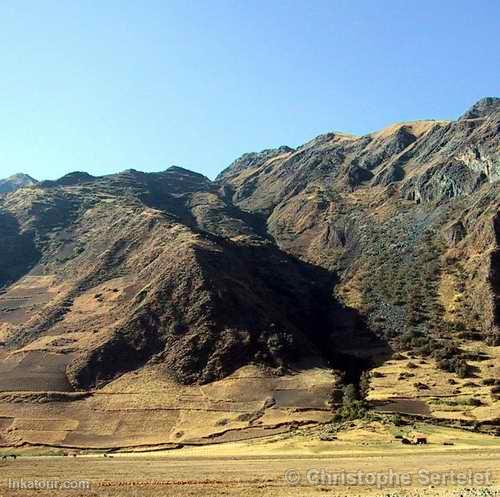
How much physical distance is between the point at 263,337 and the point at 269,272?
32.7 metres

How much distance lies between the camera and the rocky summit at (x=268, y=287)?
76875mm

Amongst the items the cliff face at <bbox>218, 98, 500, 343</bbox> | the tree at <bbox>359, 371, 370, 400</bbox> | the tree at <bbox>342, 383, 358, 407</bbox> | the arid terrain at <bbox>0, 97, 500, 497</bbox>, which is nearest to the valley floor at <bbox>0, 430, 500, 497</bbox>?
the arid terrain at <bbox>0, 97, 500, 497</bbox>

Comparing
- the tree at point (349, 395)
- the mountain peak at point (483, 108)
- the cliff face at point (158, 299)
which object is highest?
the mountain peak at point (483, 108)

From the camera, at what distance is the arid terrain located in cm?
4722

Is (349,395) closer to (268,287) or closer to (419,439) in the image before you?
(419,439)

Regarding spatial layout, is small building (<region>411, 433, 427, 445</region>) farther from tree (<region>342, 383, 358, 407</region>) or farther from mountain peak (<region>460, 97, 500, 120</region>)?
mountain peak (<region>460, 97, 500, 120</region>)

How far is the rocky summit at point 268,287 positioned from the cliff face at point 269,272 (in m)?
0.32

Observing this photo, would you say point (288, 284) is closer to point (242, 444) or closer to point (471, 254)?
point (471, 254)

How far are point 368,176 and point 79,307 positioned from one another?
9568 cm

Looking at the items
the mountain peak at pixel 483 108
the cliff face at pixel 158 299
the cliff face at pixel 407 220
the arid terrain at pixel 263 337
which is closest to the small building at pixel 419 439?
the arid terrain at pixel 263 337

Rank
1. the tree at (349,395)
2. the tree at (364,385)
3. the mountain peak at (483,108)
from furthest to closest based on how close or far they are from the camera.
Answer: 1. the mountain peak at (483,108)
2. the tree at (364,385)
3. the tree at (349,395)

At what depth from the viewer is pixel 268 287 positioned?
107m

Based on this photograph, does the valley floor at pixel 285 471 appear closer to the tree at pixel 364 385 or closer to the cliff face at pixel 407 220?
the tree at pixel 364 385

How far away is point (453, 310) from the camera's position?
91.4 m
